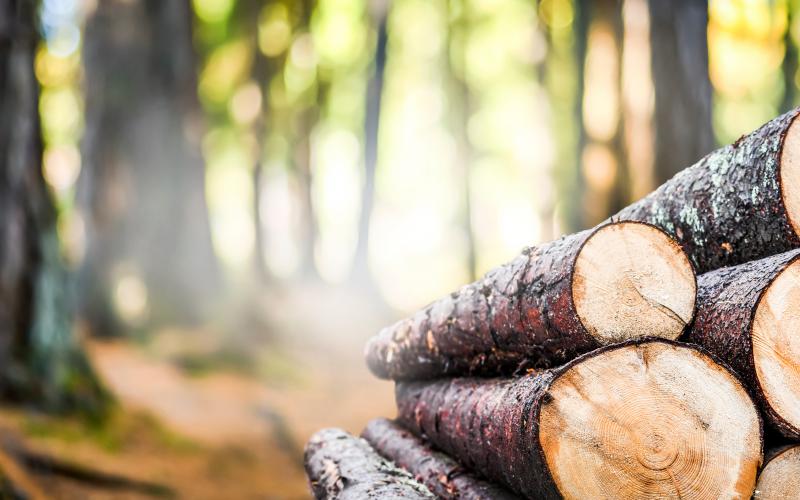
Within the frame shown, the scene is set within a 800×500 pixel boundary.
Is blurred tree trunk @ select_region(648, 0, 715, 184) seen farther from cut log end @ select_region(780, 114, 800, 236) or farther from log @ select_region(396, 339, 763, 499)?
log @ select_region(396, 339, 763, 499)

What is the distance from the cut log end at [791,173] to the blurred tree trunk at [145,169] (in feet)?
39.0

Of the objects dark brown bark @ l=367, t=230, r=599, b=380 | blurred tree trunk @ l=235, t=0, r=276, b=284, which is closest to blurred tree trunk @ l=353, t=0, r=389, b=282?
blurred tree trunk @ l=235, t=0, r=276, b=284

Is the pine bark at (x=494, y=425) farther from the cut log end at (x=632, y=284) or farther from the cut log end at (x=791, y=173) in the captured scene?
the cut log end at (x=791, y=173)

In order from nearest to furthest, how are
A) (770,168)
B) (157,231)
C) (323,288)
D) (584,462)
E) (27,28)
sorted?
1. (584,462)
2. (770,168)
3. (27,28)
4. (157,231)
5. (323,288)

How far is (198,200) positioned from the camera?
47.1 feet

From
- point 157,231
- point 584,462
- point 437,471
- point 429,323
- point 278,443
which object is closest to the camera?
point 584,462

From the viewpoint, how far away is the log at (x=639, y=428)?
2.19m

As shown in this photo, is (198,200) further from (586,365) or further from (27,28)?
(586,365)

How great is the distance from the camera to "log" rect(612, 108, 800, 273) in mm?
2533

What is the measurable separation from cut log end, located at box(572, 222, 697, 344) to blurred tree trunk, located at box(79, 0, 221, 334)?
454 inches

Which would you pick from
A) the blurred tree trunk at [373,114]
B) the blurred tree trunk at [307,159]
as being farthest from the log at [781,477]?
the blurred tree trunk at [307,159]

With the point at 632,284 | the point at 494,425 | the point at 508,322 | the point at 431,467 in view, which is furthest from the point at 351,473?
the point at 632,284

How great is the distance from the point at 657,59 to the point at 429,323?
5257 millimetres

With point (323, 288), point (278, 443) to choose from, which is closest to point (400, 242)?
point (323, 288)
